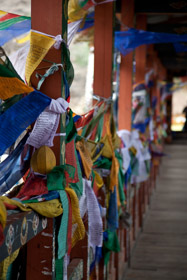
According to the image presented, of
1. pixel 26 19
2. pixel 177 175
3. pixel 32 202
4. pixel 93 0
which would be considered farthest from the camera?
pixel 177 175

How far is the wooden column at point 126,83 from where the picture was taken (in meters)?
4.35

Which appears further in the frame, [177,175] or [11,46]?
[177,175]

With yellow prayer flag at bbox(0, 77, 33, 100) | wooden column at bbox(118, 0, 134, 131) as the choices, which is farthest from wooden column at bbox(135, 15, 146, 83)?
yellow prayer flag at bbox(0, 77, 33, 100)

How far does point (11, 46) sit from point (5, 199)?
1.39m

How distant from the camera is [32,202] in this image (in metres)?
1.57

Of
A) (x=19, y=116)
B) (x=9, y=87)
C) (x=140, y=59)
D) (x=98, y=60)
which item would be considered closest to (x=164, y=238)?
(x=140, y=59)

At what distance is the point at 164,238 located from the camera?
5484 mm

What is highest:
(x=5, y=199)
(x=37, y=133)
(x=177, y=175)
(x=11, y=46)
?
(x=11, y=46)

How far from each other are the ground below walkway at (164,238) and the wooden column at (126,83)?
1.21 metres

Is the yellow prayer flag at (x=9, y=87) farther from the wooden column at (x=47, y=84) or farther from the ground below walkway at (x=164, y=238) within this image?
the ground below walkway at (x=164, y=238)

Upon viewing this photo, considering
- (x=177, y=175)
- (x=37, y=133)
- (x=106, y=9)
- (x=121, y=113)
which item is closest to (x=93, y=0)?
(x=106, y=9)

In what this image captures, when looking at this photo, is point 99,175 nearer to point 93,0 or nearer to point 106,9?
point 93,0

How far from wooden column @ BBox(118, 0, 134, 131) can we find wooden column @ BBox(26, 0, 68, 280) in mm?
2539

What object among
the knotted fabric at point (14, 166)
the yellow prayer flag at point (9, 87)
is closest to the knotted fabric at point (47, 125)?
the knotted fabric at point (14, 166)
